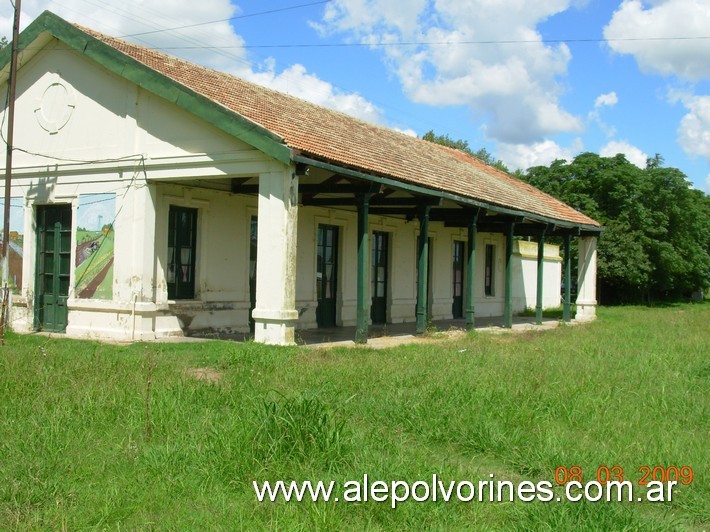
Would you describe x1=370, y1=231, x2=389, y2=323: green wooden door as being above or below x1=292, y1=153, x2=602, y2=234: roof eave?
below

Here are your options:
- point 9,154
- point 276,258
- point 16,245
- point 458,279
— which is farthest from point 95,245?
point 458,279

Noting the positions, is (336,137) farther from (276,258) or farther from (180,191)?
(276,258)

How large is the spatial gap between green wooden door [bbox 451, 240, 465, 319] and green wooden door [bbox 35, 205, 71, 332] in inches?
463

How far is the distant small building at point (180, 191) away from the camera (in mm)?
11398

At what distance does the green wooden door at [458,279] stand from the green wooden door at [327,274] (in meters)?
6.05

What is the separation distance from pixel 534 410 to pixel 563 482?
5.89 ft

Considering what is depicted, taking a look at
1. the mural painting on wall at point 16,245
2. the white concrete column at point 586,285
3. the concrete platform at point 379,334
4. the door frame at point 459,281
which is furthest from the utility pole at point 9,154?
the white concrete column at point 586,285

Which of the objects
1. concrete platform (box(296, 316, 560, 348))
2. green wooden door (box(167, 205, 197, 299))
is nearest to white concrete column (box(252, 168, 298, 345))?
concrete platform (box(296, 316, 560, 348))

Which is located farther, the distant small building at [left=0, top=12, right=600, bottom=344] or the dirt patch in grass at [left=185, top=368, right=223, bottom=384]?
the distant small building at [left=0, top=12, right=600, bottom=344]

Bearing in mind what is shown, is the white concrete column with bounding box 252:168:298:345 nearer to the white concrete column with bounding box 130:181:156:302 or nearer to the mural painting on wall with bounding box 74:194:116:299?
the white concrete column with bounding box 130:181:156:302

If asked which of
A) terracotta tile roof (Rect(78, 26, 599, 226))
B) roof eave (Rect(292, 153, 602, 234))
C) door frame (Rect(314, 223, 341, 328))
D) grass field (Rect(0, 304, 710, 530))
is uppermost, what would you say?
terracotta tile roof (Rect(78, 26, 599, 226))

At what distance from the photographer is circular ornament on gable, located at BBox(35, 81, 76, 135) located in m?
13.5

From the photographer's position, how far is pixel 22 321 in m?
14.1

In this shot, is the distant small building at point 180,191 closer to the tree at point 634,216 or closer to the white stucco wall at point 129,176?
the white stucco wall at point 129,176
